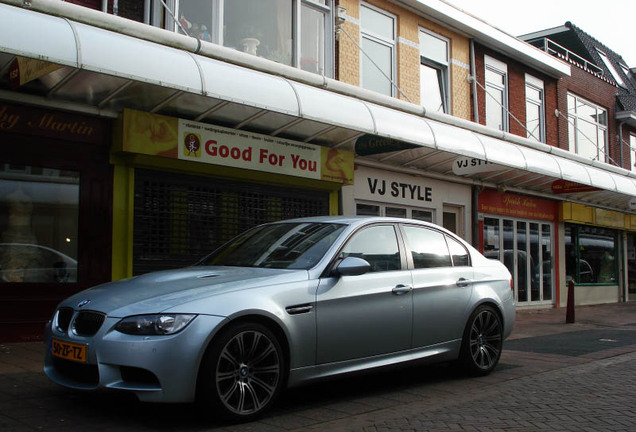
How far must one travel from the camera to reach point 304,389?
6027 millimetres

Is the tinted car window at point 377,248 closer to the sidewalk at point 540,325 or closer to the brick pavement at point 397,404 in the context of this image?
the brick pavement at point 397,404

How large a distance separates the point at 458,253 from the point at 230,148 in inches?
186

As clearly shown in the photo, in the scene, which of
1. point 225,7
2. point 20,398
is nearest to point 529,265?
point 225,7

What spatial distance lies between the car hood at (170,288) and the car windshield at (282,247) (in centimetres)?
20

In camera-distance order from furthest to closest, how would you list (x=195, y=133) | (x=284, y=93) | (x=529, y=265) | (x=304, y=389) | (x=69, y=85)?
(x=529, y=265), (x=195, y=133), (x=284, y=93), (x=69, y=85), (x=304, y=389)

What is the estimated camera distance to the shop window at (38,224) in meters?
8.37

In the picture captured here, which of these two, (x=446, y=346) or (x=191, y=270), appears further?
(x=446, y=346)

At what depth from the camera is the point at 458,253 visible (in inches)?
270

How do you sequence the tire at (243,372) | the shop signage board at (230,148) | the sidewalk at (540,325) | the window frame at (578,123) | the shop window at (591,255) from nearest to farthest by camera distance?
the tire at (243,372) < the sidewalk at (540,325) < the shop signage board at (230,148) < the shop window at (591,255) < the window frame at (578,123)

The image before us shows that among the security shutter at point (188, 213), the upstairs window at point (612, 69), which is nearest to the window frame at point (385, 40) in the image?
the security shutter at point (188, 213)

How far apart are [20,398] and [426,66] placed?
13239mm

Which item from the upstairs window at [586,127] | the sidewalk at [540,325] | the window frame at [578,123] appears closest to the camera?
the sidewalk at [540,325]

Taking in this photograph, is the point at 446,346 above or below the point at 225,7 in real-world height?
below

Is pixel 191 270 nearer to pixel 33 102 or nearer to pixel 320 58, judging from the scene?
pixel 33 102
